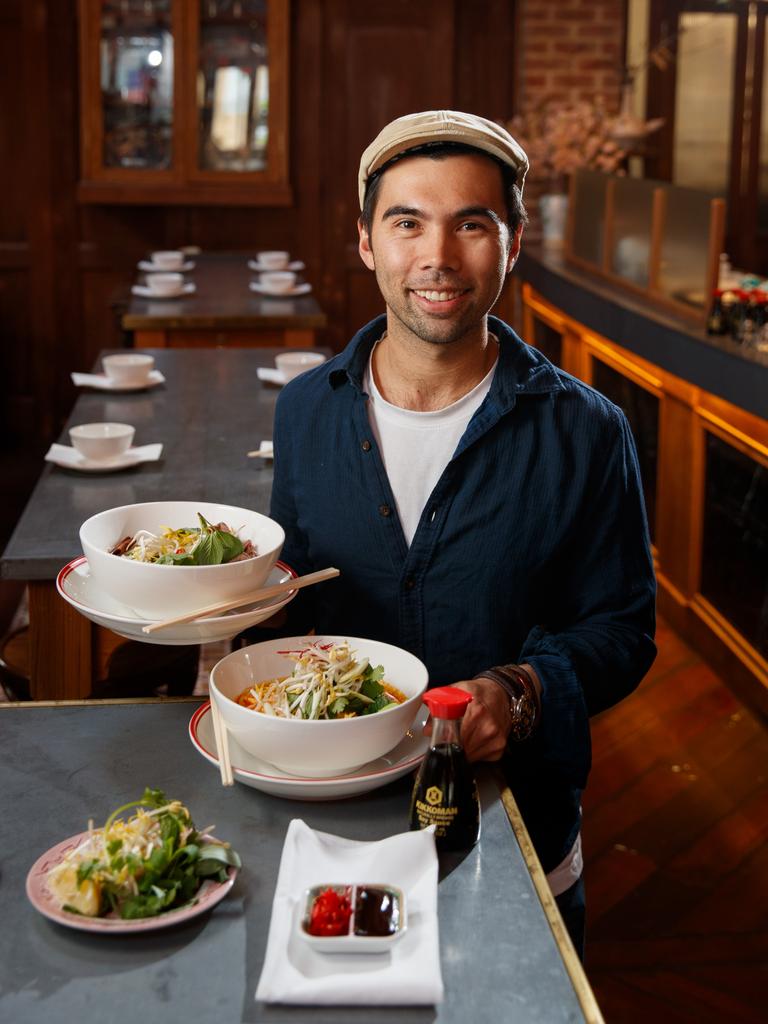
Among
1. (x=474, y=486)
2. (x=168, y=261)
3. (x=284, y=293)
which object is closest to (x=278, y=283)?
(x=284, y=293)

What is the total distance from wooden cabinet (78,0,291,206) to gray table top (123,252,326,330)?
55.2 inches

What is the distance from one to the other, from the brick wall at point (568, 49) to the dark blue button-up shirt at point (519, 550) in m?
5.58

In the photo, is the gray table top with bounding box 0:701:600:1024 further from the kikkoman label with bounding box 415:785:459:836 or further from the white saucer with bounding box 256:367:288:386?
the white saucer with bounding box 256:367:288:386

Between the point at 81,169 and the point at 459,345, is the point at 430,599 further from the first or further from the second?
the point at 81,169

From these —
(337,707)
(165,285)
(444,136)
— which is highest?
(444,136)

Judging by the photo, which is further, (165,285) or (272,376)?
(165,285)

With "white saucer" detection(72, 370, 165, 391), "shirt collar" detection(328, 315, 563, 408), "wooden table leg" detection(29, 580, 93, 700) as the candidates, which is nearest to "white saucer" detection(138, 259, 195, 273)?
"white saucer" detection(72, 370, 165, 391)

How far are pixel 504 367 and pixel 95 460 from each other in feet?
4.53

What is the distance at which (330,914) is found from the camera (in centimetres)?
113

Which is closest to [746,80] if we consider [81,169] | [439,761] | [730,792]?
[81,169]

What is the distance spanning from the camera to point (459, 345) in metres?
1.78

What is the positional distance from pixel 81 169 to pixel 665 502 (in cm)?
405

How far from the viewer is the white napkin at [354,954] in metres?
1.06

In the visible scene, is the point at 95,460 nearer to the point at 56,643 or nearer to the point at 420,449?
the point at 56,643
